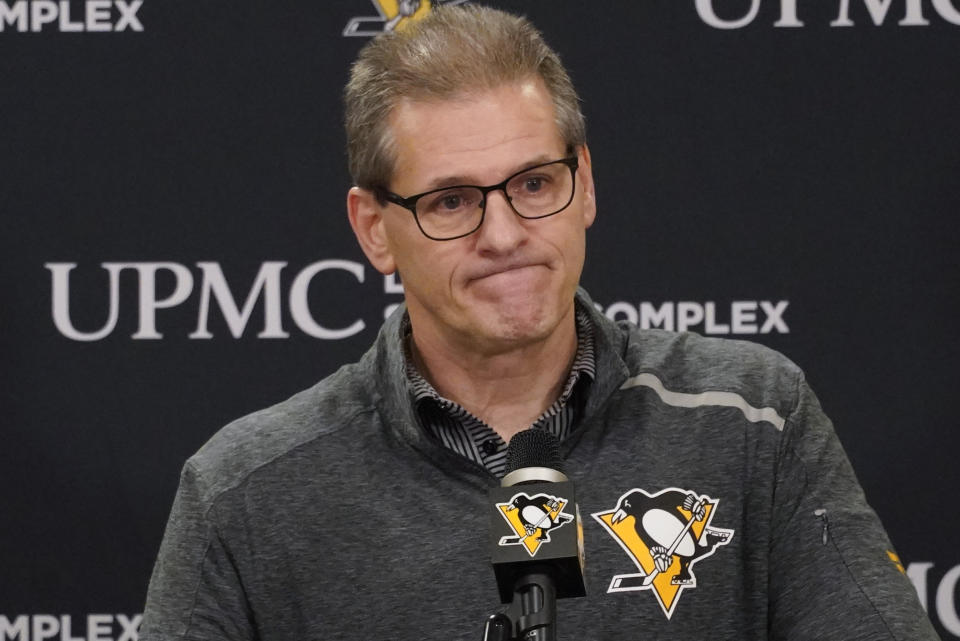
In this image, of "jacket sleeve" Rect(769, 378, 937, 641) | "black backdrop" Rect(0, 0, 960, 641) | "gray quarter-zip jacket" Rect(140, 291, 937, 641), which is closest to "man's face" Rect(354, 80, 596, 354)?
"gray quarter-zip jacket" Rect(140, 291, 937, 641)

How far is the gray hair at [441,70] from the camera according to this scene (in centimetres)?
167

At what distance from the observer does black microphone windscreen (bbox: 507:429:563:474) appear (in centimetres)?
119

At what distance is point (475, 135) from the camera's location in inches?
64.4

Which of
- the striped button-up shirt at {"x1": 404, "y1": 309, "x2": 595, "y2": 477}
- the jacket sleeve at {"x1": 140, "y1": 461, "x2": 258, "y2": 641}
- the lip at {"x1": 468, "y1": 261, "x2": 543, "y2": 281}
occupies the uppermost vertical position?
the lip at {"x1": 468, "y1": 261, "x2": 543, "y2": 281}

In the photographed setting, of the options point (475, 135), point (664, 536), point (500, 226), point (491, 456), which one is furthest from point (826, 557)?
point (475, 135)

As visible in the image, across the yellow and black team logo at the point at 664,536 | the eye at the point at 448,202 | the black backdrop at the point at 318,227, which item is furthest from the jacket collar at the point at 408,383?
the black backdrop at the point at 318,227

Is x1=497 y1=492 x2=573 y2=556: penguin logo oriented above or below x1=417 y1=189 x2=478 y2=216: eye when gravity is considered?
below

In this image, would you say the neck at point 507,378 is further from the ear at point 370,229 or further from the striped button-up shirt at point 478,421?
the ear at point 370,229

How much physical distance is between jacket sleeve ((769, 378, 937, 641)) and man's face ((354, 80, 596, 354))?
1.14 ft

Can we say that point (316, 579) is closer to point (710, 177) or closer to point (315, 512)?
point (315, 512)

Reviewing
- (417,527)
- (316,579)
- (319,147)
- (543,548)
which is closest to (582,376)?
(417,527)

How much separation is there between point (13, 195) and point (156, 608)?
40.5 inches

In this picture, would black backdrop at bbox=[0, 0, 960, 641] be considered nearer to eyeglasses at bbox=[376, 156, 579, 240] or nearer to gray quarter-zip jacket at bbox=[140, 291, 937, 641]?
gray quarter-zip jacket at bbox=[140, 291, 937, 641]

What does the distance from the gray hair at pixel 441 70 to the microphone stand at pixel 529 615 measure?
2.58ft
